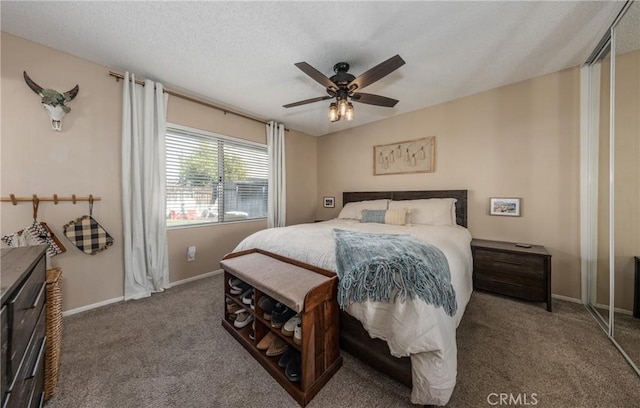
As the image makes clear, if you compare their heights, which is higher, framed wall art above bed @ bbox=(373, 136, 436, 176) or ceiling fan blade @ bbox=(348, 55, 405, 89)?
ceiling fan blade @ bbox=(348, 55, 405, 89)

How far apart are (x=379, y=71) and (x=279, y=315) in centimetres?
198

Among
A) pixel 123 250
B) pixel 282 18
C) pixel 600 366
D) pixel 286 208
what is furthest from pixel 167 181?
pixel 600 366

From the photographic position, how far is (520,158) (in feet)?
8.21

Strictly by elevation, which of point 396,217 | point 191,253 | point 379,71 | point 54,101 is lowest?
point 191,253

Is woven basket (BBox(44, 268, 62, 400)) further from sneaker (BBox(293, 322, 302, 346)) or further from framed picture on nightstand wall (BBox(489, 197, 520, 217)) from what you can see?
framed picture on nightstand wall (BBox(489, 197, 520, 217))

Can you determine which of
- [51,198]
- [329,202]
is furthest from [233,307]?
[329,202]

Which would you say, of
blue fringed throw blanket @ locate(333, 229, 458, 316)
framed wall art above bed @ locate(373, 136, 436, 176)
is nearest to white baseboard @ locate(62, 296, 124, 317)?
blue fringed throw blanket @ locate(333, 229, 458, 316)

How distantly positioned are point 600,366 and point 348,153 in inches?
140

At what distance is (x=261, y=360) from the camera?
4.74ft

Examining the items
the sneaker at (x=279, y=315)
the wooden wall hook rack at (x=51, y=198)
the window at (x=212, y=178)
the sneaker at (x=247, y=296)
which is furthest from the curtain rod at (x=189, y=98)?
the sneaker at (x=279, y=315)

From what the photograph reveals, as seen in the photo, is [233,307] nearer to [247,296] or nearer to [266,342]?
[247,296]

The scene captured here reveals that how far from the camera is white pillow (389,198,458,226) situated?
2.67m

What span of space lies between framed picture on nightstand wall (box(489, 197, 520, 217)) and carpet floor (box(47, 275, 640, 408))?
107 centimetres

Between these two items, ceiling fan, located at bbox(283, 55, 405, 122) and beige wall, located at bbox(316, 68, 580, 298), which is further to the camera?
beige wall, located at bbox(316, 68, 580, 298)
